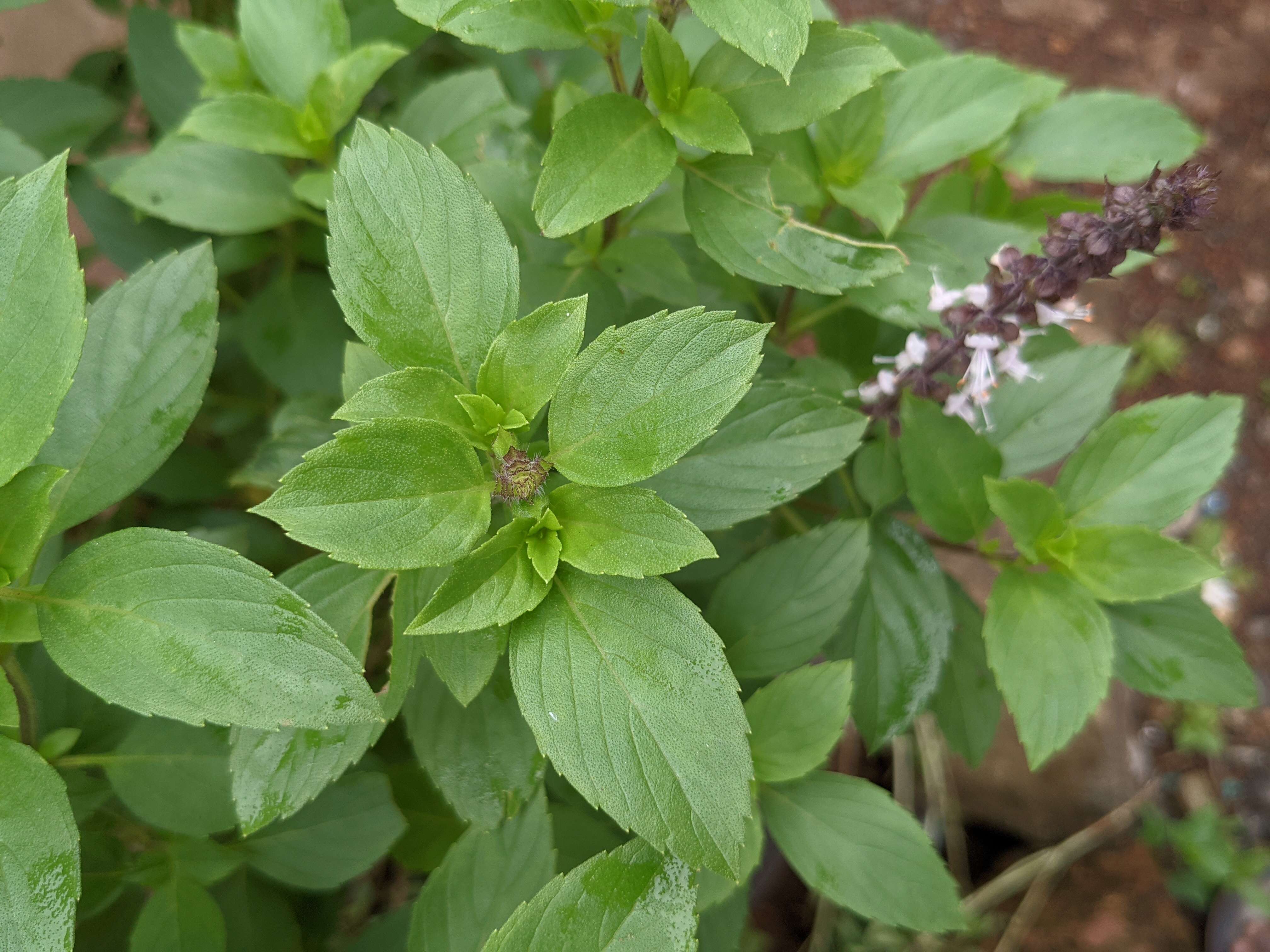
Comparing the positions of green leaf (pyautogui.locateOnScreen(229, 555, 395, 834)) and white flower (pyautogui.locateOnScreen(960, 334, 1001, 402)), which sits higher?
white flower (pyautogui.locateOnScreen(960, 334, 1001, 402))

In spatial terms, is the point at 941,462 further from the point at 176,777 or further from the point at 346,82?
the point at 176,777

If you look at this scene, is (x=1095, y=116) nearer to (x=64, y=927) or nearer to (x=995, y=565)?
(x=995, y=565)

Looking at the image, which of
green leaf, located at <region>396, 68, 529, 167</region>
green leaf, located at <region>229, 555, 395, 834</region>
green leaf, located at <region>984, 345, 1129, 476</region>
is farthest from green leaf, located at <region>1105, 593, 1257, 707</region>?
green leaf, located at <region>396, 68, 529, 167</region>

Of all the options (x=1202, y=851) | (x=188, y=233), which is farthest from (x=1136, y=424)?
(x=1202, y=851)

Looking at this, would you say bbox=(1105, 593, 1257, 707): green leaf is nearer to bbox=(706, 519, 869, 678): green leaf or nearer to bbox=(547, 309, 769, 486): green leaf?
bbox=(706, 519, 869, 678): green leaf

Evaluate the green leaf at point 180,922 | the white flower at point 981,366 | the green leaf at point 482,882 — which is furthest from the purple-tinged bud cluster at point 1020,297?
the green leaf at point 180,922

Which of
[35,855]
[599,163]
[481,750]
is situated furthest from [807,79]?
[35,855]
